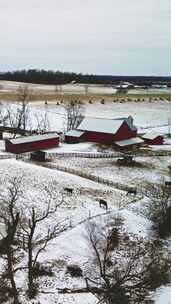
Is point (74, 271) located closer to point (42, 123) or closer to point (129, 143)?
point (129, 143)

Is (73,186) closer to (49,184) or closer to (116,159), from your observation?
(49,184)

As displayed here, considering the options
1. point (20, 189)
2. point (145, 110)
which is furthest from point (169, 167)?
point (145, 110)

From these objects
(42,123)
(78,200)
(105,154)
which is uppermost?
(42,123)

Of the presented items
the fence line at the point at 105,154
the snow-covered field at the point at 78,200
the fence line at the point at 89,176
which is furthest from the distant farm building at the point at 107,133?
the fence line at the point at 89,176

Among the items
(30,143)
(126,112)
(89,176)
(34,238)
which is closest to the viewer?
(34,238)

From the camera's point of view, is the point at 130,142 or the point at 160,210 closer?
the point at 160,210

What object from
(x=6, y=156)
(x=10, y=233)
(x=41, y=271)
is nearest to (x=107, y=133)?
(x=6, y=156)
